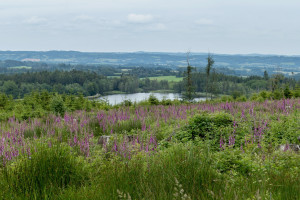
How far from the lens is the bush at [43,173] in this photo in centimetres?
440

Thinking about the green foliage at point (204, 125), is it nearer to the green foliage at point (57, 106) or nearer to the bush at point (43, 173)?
the bush at point (43, 173)

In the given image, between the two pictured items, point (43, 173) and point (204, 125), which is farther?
point (204, 125)

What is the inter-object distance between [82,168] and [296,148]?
581 cm

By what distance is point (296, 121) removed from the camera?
33.0 ft

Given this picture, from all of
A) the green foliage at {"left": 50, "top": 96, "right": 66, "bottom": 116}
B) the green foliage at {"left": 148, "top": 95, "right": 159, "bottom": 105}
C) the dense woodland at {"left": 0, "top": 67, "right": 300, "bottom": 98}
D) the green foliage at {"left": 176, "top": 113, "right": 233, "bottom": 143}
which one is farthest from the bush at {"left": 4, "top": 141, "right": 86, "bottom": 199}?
the dense woodland at {"left": 0, "top": 67, "right": 300, "bottom": 98}

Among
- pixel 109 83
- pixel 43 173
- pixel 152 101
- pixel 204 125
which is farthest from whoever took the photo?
pixel 109 83

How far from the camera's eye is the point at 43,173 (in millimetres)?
4684

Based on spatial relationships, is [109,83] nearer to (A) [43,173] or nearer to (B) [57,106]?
(B) [57,106]

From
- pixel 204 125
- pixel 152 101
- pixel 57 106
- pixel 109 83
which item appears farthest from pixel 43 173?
pixel 109 83

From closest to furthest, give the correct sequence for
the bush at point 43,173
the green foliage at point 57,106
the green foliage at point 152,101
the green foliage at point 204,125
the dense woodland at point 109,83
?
the bush at point 43,173
the green foliage at point 204,125
the green foliage at point 57,106
the green foliage at point 152,101
the dense woodland at point 109,83

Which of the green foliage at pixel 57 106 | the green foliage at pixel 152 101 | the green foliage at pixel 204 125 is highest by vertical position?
the green foliage at pixel 204 125

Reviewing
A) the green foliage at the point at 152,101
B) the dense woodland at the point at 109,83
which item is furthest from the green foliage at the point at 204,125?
the dense woodland at the point at 109,83

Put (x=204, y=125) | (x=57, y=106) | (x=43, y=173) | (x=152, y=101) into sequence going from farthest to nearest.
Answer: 1. (x=152, y=101)
2. (x=57, y=106)
3. (x=204, y=125)
4. (x=43, y=173)

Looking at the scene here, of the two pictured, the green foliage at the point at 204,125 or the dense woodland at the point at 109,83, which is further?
the dense woodland at the point at 109,83
